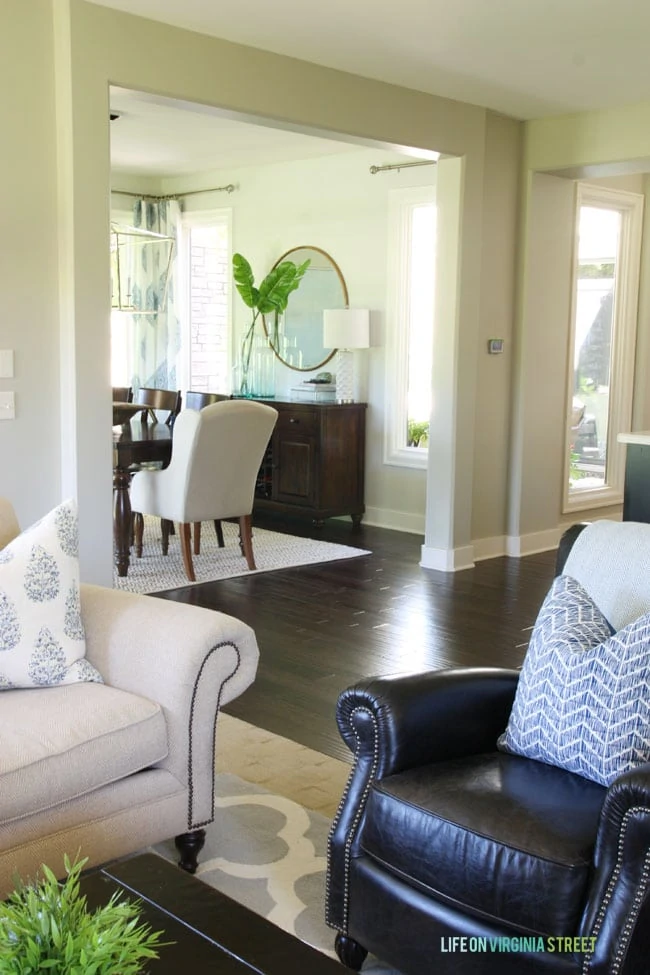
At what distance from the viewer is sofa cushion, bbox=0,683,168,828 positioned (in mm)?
2180

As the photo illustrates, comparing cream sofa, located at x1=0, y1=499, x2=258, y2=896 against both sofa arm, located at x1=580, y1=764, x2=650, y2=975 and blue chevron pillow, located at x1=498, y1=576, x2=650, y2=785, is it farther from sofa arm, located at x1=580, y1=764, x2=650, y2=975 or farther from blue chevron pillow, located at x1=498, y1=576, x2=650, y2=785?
sofa arm, located at x1=580, y1=764, x2=650, y2=975

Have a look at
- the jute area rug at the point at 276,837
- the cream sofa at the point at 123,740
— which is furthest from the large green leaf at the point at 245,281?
the cream sofa at the point at 123,740

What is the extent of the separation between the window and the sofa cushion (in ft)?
22.0

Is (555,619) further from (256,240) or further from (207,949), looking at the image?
(256,240)

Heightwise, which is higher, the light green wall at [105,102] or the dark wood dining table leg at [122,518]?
the light green wall at [105,102]

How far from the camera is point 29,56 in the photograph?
4.11 meters

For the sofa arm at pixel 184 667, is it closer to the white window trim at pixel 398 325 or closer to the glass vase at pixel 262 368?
the white window trim at pixel 398 325

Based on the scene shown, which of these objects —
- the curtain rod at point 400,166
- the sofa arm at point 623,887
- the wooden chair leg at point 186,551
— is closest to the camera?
the sofa arm at point 623,887

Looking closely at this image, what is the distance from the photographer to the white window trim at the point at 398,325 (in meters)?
7.29

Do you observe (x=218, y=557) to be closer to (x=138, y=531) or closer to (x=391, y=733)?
(x=138, y=531)

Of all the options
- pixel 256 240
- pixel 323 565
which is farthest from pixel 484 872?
pixel 256 240

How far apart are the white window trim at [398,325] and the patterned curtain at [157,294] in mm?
2544

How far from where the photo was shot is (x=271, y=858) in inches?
106

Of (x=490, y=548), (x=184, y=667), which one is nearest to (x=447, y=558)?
(x=490, y=548)
